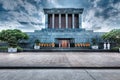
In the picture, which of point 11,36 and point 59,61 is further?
point 11,36

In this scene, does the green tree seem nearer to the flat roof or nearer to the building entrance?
the building entrance

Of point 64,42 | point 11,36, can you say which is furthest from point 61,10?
point 11,36

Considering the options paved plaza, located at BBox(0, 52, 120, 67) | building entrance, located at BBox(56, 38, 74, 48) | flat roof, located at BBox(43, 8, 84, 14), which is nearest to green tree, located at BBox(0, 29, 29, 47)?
building entrance, located at BBox(56, 38, 74, 48)

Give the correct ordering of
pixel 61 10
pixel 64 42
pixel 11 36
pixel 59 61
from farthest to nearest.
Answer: pixel 61 10 < pixel 64 42 < pixel 11 36 < pixel 59 61

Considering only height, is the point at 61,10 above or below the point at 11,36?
above

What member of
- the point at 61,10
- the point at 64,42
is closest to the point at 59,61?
the point at 64,42

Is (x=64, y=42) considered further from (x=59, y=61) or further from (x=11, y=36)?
(x=59, y=61)

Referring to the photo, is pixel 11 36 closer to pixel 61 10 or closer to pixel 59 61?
pixel 59 61

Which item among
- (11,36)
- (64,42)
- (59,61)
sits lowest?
(59,61)

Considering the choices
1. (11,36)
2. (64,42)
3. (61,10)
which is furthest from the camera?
(61,10)

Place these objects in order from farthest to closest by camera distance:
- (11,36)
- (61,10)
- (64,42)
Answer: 1. (61,10)
2. (64,42)
3. (11,36)

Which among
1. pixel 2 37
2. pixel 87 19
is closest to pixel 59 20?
pixel 87 19

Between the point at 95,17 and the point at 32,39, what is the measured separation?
21.6 m

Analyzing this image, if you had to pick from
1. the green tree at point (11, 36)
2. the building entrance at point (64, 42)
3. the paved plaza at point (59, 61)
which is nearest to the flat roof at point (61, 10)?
the building entrance at point (64, 42)
